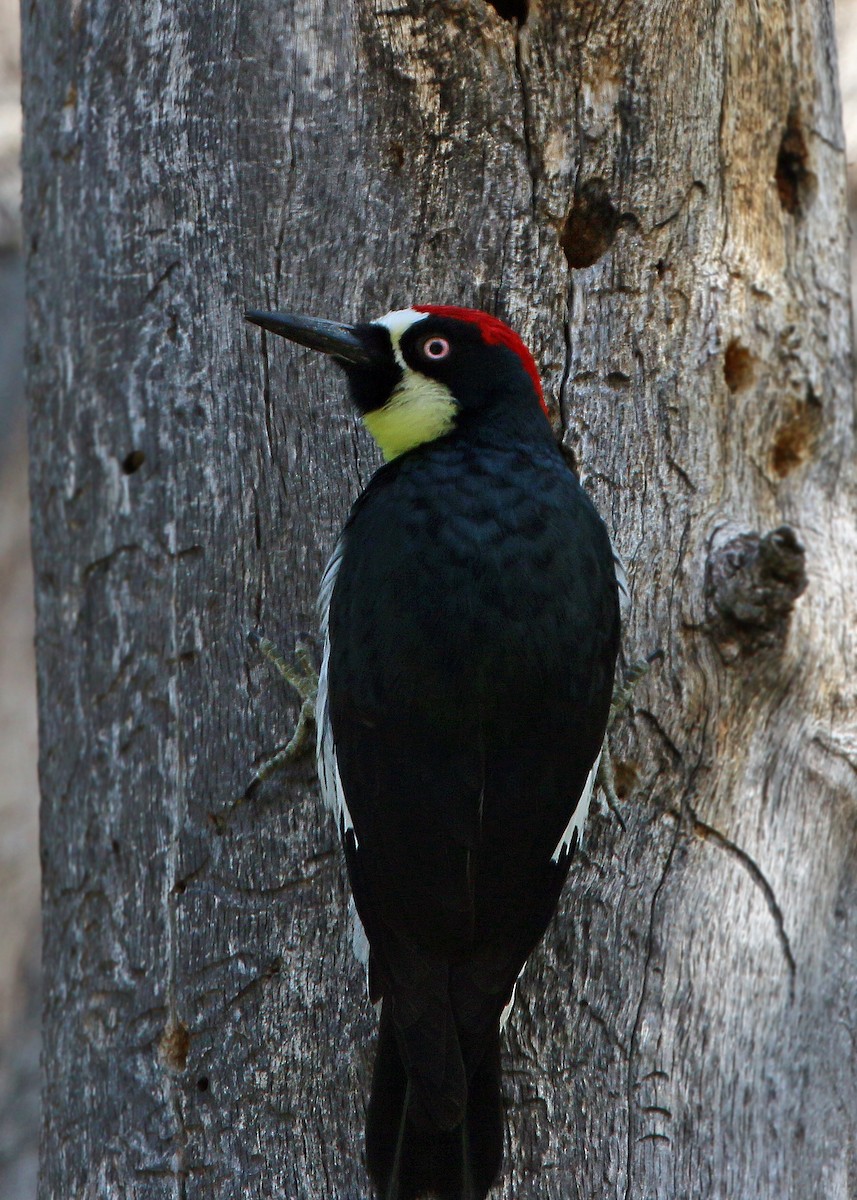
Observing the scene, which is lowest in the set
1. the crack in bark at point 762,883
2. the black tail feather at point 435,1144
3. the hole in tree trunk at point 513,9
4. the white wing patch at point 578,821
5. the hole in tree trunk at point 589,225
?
the black tail feather at point 435,1144

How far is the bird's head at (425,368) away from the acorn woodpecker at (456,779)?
1.00 feet

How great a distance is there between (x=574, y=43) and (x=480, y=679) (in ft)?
4.19

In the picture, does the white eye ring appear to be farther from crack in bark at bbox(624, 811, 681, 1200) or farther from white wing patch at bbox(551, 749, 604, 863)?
crack in bark at bbox(624, 811, 681, 1200)

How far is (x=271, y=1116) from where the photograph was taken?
7.27 ft

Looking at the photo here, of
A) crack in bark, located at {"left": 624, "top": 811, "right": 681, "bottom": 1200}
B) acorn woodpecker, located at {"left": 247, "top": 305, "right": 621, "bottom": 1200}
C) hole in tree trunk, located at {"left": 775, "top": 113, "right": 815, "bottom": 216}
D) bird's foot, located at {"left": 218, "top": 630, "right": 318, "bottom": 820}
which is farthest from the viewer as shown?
Result: hole in tree trunk, located at {"left": 775, "top": 113, "right": 815, "bottom": 216}

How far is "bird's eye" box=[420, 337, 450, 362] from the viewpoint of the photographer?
2.41 meters

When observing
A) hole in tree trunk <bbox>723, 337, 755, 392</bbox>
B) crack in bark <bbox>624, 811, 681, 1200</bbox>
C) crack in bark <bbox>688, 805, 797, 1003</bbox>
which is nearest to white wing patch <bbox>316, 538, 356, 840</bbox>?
crack in bark <bbox>624, 811, 681, 1200</bbox>

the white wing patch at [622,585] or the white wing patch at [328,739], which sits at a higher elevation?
the white wing patch at [622,585]

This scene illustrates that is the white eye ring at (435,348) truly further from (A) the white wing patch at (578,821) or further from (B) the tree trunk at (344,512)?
A: (A) the white wing patch at (578,821)

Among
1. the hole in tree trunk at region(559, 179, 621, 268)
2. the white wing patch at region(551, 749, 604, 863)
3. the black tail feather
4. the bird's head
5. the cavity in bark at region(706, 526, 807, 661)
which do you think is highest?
the hole in tree trunk at region(559, 179, 621, 268)

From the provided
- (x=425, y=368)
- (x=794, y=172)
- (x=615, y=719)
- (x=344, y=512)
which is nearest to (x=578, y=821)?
(x=615, y=719)

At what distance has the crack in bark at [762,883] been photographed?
8.02 ft

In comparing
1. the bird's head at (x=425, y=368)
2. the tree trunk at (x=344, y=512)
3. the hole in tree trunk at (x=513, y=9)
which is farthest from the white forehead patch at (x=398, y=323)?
the hole in tree trunk at (x=513, y=9)

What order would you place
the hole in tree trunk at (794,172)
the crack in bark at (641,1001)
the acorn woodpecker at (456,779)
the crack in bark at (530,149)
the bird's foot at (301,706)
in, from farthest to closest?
the hole in tree trunk at (794,172), the crack in bark at (530,149), the bird's foot at (301,706), the crack in bark at (641,1001), the acorn woodpecker at (456,779)
